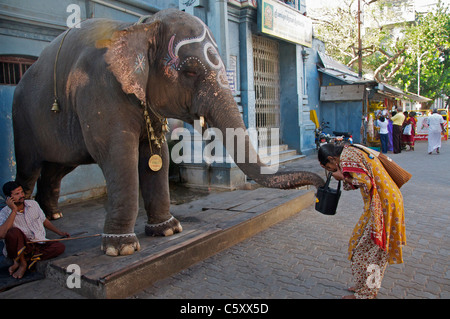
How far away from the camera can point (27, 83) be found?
4051 millimetres

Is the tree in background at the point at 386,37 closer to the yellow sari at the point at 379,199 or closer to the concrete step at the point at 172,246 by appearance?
the concrete step at the point at 172,246

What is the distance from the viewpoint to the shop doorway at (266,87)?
31.2 ft

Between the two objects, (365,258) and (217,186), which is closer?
(365,258)

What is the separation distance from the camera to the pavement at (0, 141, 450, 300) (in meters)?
2.93

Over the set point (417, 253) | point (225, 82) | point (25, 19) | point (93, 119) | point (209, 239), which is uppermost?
point (25, 19)

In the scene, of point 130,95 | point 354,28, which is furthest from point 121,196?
point 354,28

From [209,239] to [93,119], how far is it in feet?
5.43

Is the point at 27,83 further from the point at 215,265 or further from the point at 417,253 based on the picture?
the point at 417,253

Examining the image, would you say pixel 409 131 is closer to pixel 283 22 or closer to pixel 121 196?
pixel 283 22

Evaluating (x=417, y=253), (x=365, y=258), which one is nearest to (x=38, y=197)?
(x=365, y=258)

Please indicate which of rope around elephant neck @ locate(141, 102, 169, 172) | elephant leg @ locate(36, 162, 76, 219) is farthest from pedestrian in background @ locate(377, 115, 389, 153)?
elephant leg @ locate(36, 162, 76, 219)

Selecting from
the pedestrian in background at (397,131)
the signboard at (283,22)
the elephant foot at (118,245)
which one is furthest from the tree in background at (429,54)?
the elephant foot at (118,245)

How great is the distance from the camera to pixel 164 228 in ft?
12.3

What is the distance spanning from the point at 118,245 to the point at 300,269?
1.71m
